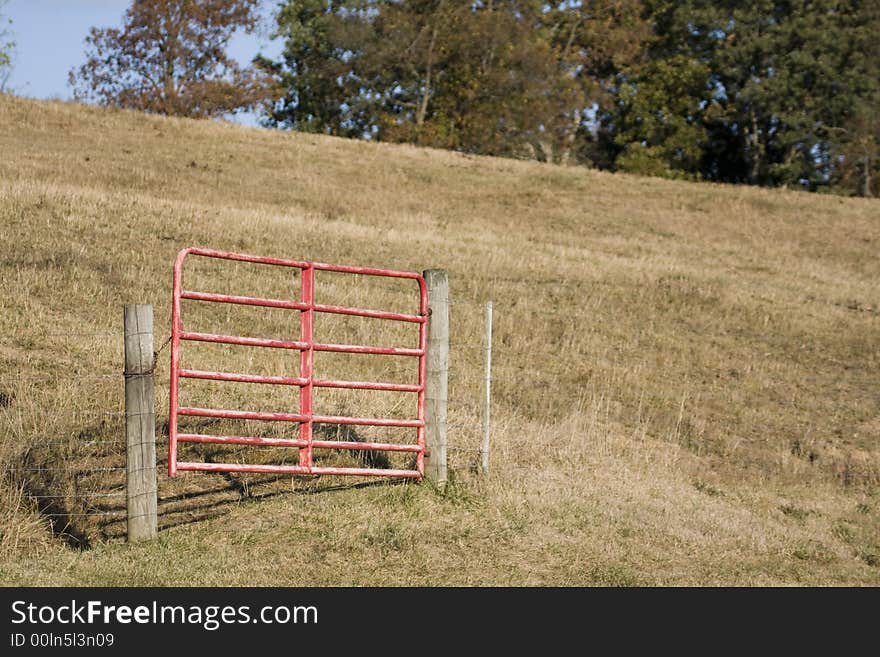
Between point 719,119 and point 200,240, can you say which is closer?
point 200,240

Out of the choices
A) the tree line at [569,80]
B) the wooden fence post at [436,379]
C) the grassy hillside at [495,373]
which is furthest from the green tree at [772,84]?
the wooden fence post at [436,379]

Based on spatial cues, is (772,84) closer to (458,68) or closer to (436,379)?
(458,68)

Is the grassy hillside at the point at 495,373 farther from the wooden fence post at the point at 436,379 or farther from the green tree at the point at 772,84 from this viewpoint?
the green tree at the point at 772,84

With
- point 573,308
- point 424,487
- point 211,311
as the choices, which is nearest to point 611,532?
point 424,487

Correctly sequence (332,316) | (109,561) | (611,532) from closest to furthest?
(109,561)
(611,532)
(332,316)

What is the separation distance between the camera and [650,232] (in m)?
33.3

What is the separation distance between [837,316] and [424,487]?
16.3 meters

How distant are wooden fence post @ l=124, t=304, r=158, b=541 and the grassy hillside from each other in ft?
1.00

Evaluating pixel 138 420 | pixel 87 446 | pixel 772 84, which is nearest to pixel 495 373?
pixel 87 446

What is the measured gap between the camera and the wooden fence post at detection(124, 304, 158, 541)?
27.3ft

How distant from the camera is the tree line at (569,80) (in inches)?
2244

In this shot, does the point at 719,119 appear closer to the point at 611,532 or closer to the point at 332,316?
the point at 332,316

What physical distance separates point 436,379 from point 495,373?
673 cm

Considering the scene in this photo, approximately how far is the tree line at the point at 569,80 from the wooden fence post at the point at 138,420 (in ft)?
168
